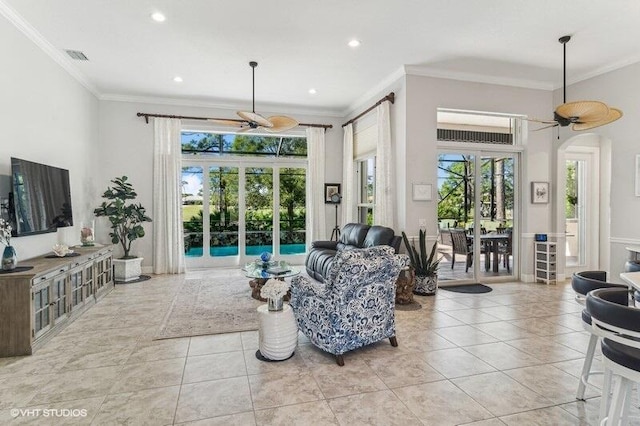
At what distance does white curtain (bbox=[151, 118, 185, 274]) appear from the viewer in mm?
6664

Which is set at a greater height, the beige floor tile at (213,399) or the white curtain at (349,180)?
the white curtain at (349,180)

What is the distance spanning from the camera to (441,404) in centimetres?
235

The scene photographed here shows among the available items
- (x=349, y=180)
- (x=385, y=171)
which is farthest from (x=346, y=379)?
(x=349, y=180)

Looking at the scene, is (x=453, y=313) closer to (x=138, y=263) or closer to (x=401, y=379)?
(x=401, y=379)

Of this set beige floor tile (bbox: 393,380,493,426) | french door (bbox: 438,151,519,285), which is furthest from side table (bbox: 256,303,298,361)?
french door (bbox: 438,151,519,285)

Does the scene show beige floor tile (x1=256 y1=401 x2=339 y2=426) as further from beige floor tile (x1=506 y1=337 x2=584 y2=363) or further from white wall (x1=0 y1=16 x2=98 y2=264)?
white wall (x1=0 y1=16 x2=98 y2=264)

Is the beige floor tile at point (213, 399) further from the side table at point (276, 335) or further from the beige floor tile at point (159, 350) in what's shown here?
the beige floor tile at point (159, 350)

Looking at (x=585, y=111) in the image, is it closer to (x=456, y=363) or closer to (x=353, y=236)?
(x=456, y=363)

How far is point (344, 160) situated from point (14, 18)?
541 cm

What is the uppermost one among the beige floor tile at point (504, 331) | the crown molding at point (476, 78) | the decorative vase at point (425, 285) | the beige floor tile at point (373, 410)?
the crown molding at point (476, 78)

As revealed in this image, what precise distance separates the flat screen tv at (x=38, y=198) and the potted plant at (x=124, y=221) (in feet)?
3.28

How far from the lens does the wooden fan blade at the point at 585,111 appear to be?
12.6 ft

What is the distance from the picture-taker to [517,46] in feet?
15.0

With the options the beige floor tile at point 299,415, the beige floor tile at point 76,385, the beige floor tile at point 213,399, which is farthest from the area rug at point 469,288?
the beige floor tile at point 76,385
